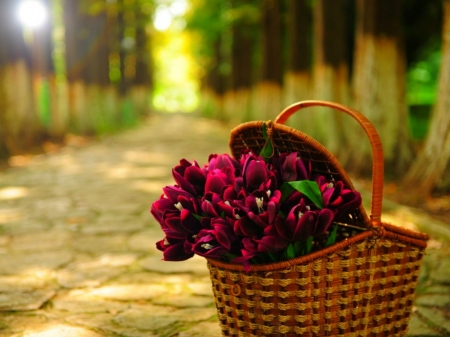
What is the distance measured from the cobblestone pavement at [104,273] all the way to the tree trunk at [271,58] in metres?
10.0

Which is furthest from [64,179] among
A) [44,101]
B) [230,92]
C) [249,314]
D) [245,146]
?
[230,92]

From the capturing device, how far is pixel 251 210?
2340 mm

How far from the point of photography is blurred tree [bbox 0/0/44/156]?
429 inches

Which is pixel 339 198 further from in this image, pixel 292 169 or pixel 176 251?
pixel 176 251

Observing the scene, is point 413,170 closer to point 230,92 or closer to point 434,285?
A: point 434,285

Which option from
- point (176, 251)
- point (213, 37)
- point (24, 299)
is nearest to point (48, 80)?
point (213, 37)

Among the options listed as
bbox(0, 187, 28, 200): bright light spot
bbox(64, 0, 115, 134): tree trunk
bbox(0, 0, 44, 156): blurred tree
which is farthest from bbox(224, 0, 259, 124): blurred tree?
bbox(0, 187, 28, 200): bright light spot

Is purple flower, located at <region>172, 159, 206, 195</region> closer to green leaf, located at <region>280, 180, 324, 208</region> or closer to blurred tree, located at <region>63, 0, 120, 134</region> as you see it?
green leaf, located at <region>280, 180, 324, 208</region>

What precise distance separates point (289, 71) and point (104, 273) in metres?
10.8

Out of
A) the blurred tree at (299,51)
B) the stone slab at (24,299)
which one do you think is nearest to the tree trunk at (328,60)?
the blurred tree at (299,51)

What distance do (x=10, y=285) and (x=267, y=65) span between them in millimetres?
14577

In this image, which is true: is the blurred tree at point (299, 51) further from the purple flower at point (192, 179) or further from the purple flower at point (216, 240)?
the purple flower at point (216, 240)

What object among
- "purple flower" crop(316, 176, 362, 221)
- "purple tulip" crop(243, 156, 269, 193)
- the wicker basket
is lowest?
the wicker basket

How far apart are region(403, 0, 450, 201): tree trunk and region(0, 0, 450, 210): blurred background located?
12 mm
